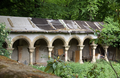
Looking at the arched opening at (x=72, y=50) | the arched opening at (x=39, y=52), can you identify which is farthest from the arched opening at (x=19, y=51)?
the arched opening at (x=72, y=50)

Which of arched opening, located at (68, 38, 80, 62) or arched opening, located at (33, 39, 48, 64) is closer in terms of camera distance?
arched opening, located at (33, 39, 48, 64)

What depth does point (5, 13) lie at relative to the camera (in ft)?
48.2

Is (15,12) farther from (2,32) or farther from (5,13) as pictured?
(2,32)

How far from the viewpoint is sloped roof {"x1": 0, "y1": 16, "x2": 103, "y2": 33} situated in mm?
9651

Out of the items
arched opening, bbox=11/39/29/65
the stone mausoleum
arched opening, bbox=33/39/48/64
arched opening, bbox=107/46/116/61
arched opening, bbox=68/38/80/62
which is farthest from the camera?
arched opening, bbox=107/46/116/61

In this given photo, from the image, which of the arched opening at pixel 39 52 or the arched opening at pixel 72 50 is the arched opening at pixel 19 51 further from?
the arched opening at pixel 72 50

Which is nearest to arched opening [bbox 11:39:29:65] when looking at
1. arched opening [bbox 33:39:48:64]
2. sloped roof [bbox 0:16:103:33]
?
arched opening [bbox 33:39:48:64]

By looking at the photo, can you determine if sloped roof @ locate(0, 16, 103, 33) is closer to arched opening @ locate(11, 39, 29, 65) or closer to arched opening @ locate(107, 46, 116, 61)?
arched opening @ locate(11, 39, 29, 65)

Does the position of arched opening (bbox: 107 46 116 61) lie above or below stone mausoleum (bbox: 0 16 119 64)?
below

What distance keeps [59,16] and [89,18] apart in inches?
159

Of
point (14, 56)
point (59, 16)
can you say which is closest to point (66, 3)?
point (59, 16)

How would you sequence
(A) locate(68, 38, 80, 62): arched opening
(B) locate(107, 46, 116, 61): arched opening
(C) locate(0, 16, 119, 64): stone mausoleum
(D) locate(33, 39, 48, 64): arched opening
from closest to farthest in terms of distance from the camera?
(C) locate(0, 16, 119, 64): stone mausoleum, (D) locate(33, 39, 48, 64): arched opening, (A) locate(68, 38, 80, 62): arched opening, (B) locate(107, 46, 116, 61): arched opening

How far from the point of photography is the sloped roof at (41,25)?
9651 mm

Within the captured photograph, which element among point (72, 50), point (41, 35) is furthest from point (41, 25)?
point (72, 50)
